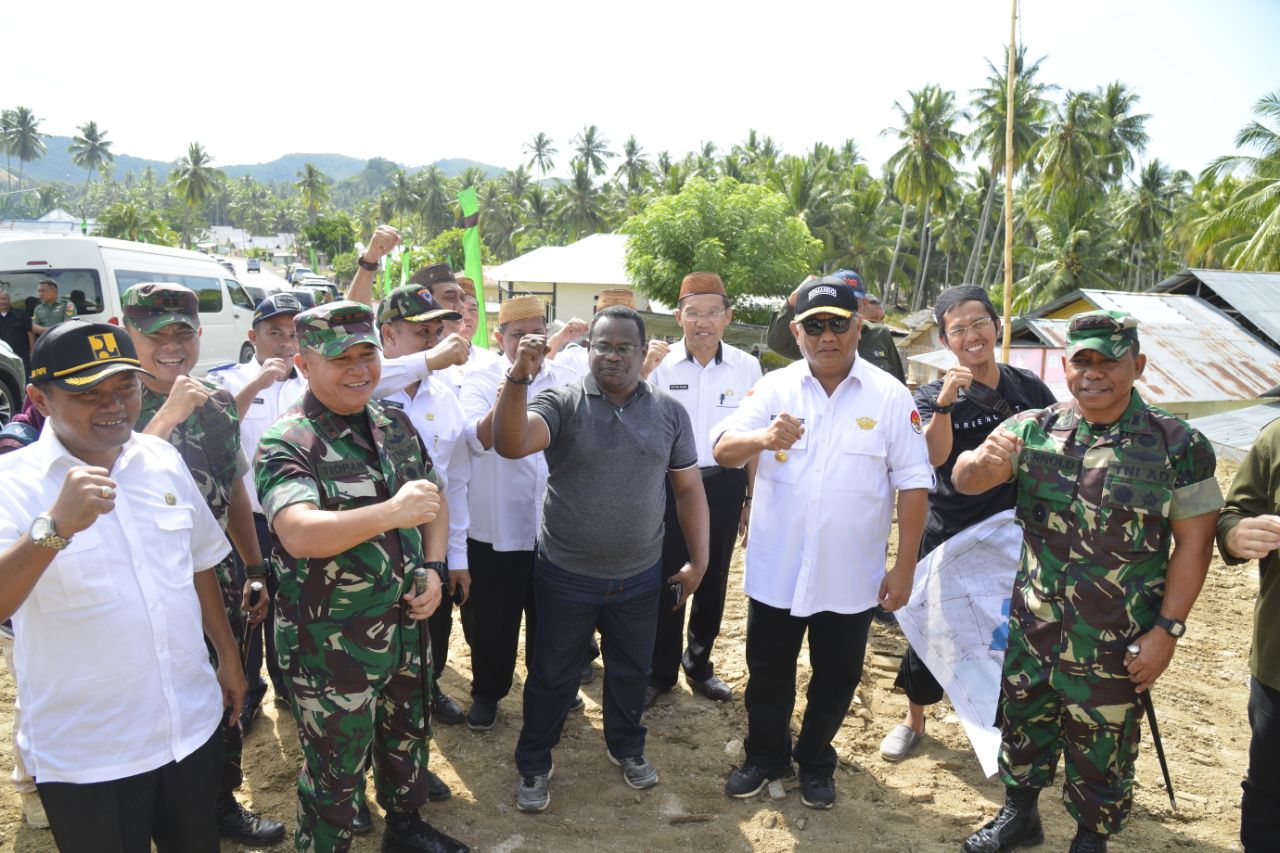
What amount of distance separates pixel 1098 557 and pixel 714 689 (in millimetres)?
2243

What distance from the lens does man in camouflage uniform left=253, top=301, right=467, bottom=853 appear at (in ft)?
8.24

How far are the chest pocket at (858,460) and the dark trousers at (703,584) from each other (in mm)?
1072

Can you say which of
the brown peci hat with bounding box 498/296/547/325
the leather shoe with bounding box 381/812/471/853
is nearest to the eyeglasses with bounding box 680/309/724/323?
the brown peci hat with bounding box 498/296/547/325

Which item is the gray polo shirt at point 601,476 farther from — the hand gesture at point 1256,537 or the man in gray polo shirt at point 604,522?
the hand gesture at point 1256,537

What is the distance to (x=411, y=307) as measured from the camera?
3770 millimetres

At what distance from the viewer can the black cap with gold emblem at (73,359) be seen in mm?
2107

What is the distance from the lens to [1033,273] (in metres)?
40.0

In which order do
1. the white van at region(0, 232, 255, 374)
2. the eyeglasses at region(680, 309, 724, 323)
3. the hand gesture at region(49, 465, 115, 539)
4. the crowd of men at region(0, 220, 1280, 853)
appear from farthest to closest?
the white van at region(0, 232, 255, 374) < the eyeglasses at region(680, 309, 724, 323) < the crowd of men at region(0, 220, 1280, 853) < the hand gesture at region(49, 465, 115, 539)

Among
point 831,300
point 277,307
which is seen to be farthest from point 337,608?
point 277,307

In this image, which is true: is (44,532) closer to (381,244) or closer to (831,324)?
(381,244)

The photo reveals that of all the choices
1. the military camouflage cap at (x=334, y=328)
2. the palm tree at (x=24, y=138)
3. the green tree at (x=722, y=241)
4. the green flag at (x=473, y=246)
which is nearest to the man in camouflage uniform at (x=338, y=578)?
the military camouflage cap at (x=334, y=328)

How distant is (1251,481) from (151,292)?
4136 millimetres

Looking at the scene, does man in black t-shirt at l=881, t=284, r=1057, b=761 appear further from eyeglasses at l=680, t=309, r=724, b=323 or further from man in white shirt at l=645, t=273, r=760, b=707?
eyeglasses at l=680, t=309, r=724, b=323

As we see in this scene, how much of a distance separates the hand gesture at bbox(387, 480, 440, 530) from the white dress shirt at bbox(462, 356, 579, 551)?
154 centimetres
